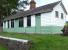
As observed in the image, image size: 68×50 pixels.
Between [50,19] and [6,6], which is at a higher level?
[6,6]

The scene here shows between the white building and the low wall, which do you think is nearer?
the low wall

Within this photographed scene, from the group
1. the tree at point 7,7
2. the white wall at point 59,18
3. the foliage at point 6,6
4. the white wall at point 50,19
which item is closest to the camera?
the white wall at point 50,19

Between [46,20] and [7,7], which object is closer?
[46,20]

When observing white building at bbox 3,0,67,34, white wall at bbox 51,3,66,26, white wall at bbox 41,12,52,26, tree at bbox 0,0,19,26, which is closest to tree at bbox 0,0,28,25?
tree at bbox 0,0,19,26

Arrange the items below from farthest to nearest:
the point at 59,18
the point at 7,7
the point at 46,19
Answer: the point at 7,7, the point at 59,18, the point at 46,19

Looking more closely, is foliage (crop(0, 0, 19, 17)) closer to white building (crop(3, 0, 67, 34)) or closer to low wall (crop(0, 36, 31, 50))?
white building (crop(3, 0, 67, 34))

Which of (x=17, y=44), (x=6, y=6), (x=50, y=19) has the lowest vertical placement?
(x=17, y=44)

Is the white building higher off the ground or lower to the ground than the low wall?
higher

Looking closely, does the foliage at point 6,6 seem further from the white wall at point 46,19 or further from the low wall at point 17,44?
the low wall at point 17,44

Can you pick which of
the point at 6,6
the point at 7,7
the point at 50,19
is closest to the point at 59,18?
the point at 50,19

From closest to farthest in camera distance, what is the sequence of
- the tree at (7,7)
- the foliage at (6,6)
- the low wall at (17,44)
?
the low wall at (17,44), the foliage at (6,6), the tree at (7,7)

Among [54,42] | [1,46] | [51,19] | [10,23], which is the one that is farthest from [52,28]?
[10,23]

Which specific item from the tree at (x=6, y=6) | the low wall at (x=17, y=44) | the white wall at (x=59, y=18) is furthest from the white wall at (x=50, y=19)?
the tree at (x=6, y=6)

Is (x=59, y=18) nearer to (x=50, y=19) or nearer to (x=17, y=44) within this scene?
(x=50, y=19)
